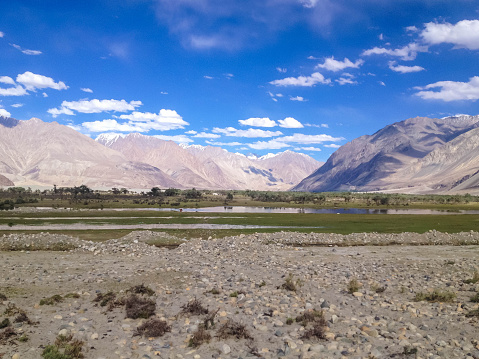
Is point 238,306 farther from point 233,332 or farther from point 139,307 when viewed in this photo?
point 139,307

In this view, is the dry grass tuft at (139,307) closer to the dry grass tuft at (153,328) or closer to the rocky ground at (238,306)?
the rocky ground at (238,306)

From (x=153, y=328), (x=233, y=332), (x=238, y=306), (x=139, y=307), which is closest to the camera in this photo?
(x=233, y=332)

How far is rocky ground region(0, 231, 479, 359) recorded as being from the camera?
488 inches

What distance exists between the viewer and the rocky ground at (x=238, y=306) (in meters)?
12.4

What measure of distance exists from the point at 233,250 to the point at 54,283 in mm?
15899

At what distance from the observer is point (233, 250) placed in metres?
32.9

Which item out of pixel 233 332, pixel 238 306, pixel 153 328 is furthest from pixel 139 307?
pixel 233 332

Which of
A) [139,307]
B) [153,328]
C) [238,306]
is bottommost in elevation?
[238,306]

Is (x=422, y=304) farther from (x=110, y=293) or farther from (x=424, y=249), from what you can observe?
(x=424, y=249)

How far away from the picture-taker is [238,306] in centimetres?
1678

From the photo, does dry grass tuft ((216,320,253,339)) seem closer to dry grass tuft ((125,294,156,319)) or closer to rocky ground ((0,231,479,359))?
rocky ground ((0,231,479,359))

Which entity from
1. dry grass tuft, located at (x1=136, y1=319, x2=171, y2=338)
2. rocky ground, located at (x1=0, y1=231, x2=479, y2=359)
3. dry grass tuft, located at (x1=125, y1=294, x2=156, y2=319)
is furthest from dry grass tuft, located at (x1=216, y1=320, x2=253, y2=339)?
dry grass tuft, located at (x1=125, y1=294, x2=156, y2=319)

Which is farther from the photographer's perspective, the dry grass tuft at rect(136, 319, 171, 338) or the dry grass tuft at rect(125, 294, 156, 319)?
the dry grass tuft at rect(125, 294, 156, 319)

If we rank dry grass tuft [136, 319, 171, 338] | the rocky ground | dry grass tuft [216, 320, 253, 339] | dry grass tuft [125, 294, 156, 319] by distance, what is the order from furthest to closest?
dry grass tuft [125, 294, 156, 319], dry grass tuft [136, 319, 171, 338], dry grass tuft [216, 320, 253, 339], the rocky ground
